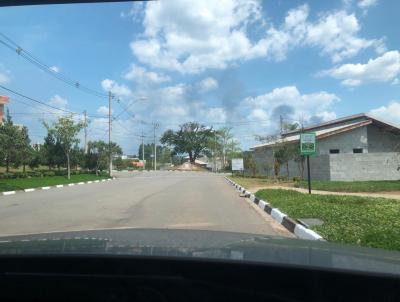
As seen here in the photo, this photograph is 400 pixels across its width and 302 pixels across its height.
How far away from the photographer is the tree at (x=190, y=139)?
119500 millimetres

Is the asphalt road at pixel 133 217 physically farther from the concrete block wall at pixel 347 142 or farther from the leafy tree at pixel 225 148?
the leafy tree at pixel 225 148

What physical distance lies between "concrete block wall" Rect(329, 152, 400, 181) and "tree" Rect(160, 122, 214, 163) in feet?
277

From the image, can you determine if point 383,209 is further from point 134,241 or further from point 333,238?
point 134,241

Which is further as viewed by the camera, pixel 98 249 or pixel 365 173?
pixel 365 173

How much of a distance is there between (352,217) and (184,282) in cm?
1037

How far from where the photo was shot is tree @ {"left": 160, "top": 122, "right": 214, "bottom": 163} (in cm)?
11950

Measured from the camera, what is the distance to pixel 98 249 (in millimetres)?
3146

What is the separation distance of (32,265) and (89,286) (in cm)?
42

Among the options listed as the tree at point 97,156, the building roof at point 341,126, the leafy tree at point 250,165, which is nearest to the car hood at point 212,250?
the building roof at point 341,126

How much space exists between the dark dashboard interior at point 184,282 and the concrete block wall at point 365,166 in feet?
101

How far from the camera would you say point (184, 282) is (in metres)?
2.65

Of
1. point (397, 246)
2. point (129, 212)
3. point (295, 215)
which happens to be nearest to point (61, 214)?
point (129, 212)

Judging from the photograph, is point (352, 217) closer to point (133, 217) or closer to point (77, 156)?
point (133, 217)

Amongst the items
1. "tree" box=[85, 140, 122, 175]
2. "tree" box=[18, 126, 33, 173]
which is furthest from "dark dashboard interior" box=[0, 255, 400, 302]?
"tree" box=[85, 140, 122, 175]
